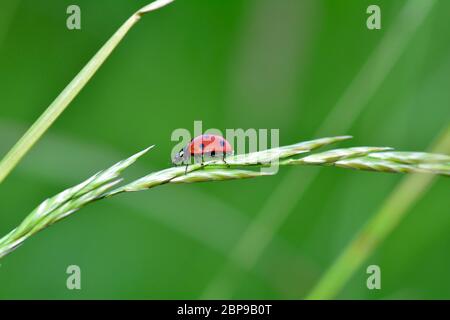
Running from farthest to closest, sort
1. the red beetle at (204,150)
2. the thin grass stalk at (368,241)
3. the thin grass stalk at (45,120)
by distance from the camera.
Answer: the red beetle at (204,150)
the thin grass stalk at (368,241)
the thin grass stalk at (45,120)

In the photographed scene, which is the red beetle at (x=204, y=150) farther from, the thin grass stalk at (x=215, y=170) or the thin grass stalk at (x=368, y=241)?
the thin grass stalk at (x=368, y=241)

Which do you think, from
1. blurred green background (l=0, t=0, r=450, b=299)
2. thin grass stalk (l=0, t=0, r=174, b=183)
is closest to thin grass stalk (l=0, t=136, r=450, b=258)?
thin grass stalk (l=0, t=0, r=174, b=183)

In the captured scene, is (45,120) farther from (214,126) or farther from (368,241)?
(214,126)

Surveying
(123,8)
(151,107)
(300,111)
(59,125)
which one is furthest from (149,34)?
(300,111)

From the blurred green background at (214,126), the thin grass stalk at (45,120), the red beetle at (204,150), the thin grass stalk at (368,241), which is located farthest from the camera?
the blurred green background at (214,126)

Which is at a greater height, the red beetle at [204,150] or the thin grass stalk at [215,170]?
the red beetle at [204,150]

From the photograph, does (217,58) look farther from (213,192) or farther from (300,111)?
(213,192)

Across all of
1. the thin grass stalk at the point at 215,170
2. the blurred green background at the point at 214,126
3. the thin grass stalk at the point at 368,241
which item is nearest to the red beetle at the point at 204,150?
the thin grass stalk at the point at 215,170
